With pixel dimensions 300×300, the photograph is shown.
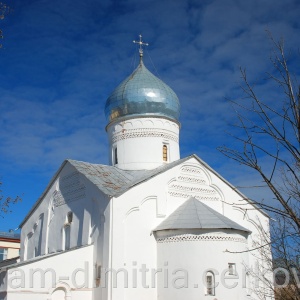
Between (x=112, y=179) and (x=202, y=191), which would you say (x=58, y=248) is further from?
(x=202, y=191)

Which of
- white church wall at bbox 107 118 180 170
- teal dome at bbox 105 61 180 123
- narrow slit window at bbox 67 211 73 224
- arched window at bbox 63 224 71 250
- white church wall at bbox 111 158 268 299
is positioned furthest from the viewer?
teal dome at bbox 105 61 180 123

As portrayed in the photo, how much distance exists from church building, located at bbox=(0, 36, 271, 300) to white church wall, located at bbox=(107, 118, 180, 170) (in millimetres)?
587

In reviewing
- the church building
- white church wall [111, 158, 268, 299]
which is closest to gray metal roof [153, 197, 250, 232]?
the church building

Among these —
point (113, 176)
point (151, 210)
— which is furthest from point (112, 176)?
point (151, 210)

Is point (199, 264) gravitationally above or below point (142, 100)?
below

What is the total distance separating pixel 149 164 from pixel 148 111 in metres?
1.97

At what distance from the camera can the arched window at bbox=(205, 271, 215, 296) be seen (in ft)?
37.0

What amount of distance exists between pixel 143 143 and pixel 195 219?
14.2 ft

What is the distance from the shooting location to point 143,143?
15492 millimetres

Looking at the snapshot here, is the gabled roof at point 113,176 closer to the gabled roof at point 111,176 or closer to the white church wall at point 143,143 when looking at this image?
the gabled roof at point 111,176

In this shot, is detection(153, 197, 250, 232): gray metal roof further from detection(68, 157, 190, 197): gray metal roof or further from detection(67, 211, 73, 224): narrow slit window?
detection(67, 211, 73, 224): narrow slit window

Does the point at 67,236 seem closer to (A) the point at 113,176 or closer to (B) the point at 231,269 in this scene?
(A) the point at 113,176

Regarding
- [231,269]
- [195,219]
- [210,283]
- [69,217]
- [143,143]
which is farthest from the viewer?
[143,143]

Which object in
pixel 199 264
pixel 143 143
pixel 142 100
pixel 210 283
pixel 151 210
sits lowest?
pixel 210 283
